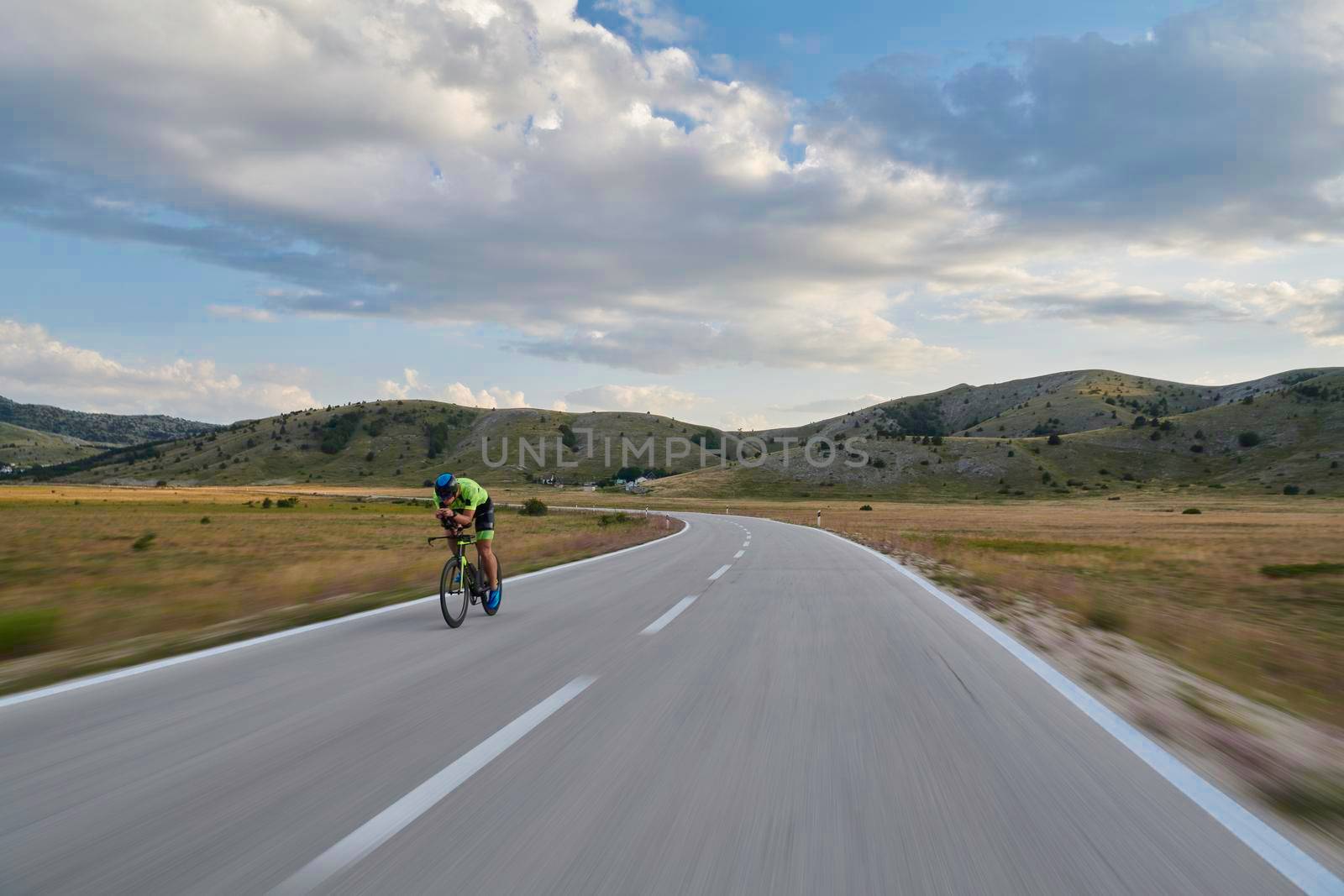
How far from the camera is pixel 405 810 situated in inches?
130

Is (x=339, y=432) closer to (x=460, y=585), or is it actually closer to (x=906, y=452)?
(x=906, y=452)

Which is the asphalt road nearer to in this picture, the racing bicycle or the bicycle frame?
the racing bicycle

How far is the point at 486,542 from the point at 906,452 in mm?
112319

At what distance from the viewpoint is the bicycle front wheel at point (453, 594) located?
843 cm

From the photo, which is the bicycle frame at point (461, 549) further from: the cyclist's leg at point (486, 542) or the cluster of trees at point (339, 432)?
the cluster of trees at point (339, 432)

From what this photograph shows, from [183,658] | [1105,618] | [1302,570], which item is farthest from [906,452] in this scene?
[183,658]

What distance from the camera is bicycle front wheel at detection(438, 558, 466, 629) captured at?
8.43 meters

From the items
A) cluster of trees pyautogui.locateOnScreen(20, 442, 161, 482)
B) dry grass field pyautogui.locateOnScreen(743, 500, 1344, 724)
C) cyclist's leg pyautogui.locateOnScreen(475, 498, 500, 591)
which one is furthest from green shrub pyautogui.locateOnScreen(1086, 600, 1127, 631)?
cluster of trees pyautogui.locateOnScreen(20, 442, 161, 482)

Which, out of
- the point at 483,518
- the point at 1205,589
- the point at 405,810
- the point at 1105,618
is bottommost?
the point at 1205,589

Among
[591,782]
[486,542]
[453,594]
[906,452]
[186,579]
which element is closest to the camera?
[591,782]

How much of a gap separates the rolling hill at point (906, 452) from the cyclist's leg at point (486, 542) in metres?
96.0

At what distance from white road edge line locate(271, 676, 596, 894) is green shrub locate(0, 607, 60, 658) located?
21.0 feet

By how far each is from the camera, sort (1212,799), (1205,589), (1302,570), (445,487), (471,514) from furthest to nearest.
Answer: (1302,570) → (1205,589) → (471,514) → (445,487) → (1212,799)

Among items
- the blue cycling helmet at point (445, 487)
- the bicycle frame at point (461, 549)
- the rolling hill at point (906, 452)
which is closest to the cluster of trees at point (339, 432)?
the rolling hill at point (906, 452)
